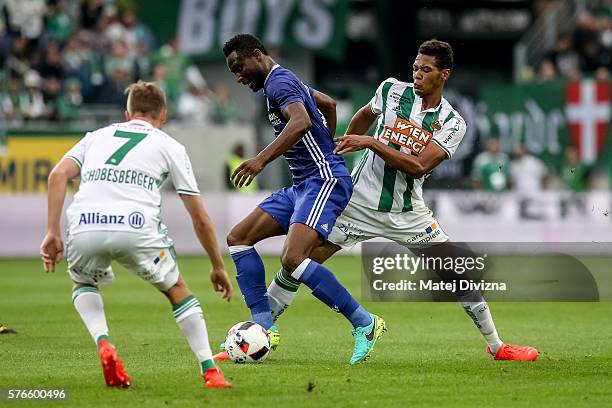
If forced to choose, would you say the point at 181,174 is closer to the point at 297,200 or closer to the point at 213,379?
the point at 213,379

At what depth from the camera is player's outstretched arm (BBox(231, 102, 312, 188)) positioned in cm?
825

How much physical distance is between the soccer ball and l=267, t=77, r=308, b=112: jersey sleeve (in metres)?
1.59

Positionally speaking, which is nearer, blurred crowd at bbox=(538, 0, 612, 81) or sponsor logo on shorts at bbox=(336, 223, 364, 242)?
sponsor logo on shorts at bbox=(336, 223, 364, 242)

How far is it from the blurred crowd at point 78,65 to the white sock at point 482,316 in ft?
52.8

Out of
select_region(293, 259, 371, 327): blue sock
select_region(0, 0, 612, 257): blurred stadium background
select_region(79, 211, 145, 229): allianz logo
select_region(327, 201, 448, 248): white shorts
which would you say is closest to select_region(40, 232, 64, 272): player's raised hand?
select_region(79, 211, 145, 229): allianz logo

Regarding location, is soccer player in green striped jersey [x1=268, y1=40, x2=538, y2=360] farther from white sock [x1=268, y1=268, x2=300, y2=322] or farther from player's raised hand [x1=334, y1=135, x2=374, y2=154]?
player's raised hand [x1=334, y1=135, x2=374, y2=154]

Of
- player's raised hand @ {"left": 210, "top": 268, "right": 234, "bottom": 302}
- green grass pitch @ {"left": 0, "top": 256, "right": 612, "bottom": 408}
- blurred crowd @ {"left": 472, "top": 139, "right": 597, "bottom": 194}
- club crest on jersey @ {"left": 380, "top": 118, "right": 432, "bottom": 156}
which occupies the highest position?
club crest on jersey @ {"left": 380, "top": 118, "right": 432, "bottom": 156}

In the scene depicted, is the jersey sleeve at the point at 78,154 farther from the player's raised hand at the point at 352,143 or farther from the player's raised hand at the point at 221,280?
the player's raised hand at the point at 352,143

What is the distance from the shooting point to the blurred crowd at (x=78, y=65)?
80.6ft

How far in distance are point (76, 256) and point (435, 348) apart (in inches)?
150

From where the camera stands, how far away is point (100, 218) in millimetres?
7176

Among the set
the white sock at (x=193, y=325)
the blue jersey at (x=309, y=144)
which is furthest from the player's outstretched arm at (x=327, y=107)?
the white sock at (x=193, y=325)

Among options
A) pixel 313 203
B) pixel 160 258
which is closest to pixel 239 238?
pixel 313 203

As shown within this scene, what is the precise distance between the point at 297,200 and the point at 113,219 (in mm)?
2120
